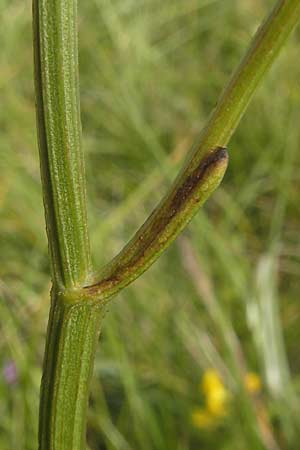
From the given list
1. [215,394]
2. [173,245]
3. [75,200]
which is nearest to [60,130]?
[75,200]

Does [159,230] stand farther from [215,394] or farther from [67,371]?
[215,394]

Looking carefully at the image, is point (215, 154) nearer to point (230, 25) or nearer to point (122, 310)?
point (122, 310)

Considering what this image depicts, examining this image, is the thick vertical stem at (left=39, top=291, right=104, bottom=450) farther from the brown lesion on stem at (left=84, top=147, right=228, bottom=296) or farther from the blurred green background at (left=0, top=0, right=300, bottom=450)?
the blurred green background at (left=0, top=0, right=300, bottom=450)

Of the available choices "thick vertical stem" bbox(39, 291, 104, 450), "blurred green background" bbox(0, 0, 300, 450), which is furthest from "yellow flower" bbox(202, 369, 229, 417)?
"thick vertical stem" bbox(39, 291, 104, 450)

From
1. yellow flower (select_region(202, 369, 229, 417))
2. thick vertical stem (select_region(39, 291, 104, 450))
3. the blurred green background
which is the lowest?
thick vertical stem (select_region(39, 291, 104, 450))

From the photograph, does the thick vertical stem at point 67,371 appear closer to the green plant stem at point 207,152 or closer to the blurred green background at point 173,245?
the green plant stem at point 207,152

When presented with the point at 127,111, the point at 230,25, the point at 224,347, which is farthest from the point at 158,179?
the point at 230,25

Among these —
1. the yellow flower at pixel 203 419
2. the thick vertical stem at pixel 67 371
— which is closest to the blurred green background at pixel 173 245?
the yellow flower at pixel 203 419
